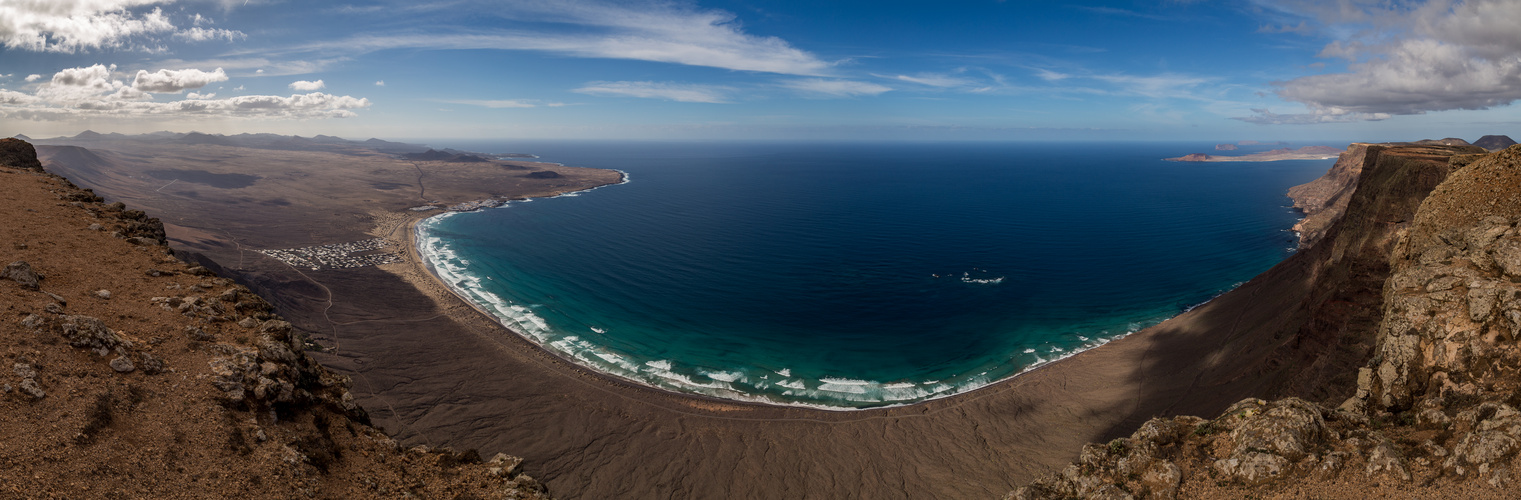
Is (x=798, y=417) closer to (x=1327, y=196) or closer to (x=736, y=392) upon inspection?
(x=736, y=392)

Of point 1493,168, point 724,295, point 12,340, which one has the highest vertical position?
point 1493,168

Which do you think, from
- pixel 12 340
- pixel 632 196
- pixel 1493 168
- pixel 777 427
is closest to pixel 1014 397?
pixel 777 427

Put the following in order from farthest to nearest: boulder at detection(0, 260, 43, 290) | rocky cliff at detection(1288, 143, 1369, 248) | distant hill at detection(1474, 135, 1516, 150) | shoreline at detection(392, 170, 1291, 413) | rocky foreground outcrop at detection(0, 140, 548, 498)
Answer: distant hill at detection(1474, 135, 1516, 150)
rocky cliff at detection(1288, 143, 1369, 248)
shoreline at detection(392, 170, 1291, 413)
boulder at detection(0, 260, 43, 290)
rocky foreground outcrop at detection(0, 140, 548, 498)

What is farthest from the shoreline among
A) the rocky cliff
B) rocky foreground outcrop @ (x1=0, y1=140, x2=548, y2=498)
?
the rocky cliff

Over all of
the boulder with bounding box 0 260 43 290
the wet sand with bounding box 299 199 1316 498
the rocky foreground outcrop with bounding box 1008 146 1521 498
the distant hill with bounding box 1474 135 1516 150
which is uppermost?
the distant hill with bounding box 1474 135 1516 150

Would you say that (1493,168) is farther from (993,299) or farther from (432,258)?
(432,258)

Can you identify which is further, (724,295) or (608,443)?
(724,295)

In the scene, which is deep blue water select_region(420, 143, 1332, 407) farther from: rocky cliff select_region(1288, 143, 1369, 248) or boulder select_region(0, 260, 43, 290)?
boulder select_region(0, 260, 43, 290)

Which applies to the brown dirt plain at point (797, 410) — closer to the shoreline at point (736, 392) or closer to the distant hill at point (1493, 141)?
the shoreline at point (736, 392)
